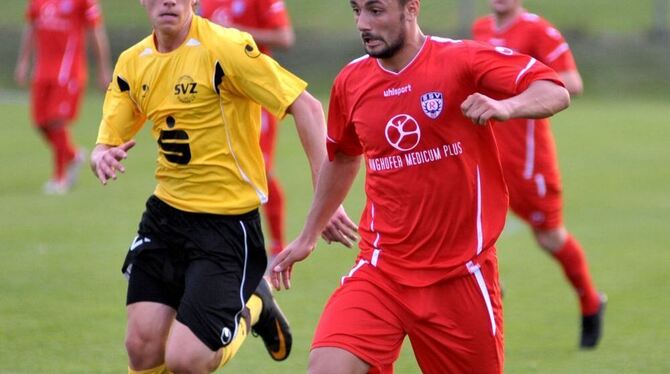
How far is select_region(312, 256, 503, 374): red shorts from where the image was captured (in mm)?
5016

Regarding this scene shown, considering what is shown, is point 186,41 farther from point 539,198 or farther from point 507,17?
point 539,198

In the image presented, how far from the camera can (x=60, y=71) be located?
48.5ft

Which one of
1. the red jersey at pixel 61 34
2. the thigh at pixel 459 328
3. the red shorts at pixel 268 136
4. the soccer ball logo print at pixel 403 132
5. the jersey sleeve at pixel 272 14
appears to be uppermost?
the soccer ball logo print at pixel 403 132

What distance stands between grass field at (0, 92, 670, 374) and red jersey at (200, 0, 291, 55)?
77.9 inches

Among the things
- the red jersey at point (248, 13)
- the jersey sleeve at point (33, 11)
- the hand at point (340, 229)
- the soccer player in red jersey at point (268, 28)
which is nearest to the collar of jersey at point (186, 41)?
the hand at point (340, 229)

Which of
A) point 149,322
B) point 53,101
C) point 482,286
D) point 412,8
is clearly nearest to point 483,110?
point 412,8

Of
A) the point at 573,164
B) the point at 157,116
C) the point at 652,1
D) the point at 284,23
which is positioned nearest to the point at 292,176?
the point at 573,164

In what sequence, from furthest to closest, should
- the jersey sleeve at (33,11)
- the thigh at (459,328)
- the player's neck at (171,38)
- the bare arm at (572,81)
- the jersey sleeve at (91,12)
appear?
the jersey sleeve at (33,11)
the jersey sleeve at (91,12)
the bare arm at (572,81)
the player's neck at (171,38)
the thigh at (459,328)

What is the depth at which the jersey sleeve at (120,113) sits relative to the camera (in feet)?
19.6

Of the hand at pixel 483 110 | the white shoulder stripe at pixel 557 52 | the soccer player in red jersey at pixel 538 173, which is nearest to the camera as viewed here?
the hand at pixel 483 110

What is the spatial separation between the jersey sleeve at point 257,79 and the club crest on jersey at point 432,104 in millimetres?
923

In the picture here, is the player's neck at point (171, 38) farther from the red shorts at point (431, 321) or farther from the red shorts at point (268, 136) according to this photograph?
the red shorts at point (268, 136)

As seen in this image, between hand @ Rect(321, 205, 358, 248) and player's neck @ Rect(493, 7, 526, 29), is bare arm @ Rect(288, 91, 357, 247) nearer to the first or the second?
hand @ Rect(321, 205, 358, 248)

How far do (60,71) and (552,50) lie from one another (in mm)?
8460
